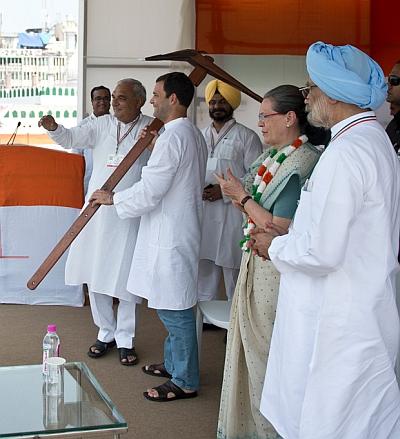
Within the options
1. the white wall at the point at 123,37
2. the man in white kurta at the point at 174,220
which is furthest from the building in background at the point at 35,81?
the man in white kurta at the point at 174,220

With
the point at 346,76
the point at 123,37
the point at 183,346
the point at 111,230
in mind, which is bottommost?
the point at 183,346

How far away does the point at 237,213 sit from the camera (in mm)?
4785

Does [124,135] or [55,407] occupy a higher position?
[124,135]

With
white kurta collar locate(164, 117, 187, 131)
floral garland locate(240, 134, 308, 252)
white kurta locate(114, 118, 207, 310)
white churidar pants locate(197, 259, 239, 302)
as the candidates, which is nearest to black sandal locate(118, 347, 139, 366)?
white kurta locate(114, 118, 207, 310)

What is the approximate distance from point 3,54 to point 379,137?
21.3 feet

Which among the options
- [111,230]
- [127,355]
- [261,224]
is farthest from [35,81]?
[261,224]

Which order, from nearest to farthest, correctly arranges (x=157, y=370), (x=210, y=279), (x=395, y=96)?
1. (x=395, y=96)
2. (x=157, y=370)
3. (x=210, y=279)

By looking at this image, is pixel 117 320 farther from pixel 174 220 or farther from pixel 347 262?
pixel 347 262

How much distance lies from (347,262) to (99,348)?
90.8 inches

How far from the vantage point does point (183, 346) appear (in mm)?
3582

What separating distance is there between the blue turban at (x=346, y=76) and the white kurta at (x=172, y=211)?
1.31 metres

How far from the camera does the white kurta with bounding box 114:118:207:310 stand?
3514 mm

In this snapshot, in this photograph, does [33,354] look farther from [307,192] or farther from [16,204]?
[307,192]

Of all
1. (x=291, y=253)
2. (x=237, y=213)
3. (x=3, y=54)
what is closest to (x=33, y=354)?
(x=237, y=213)
